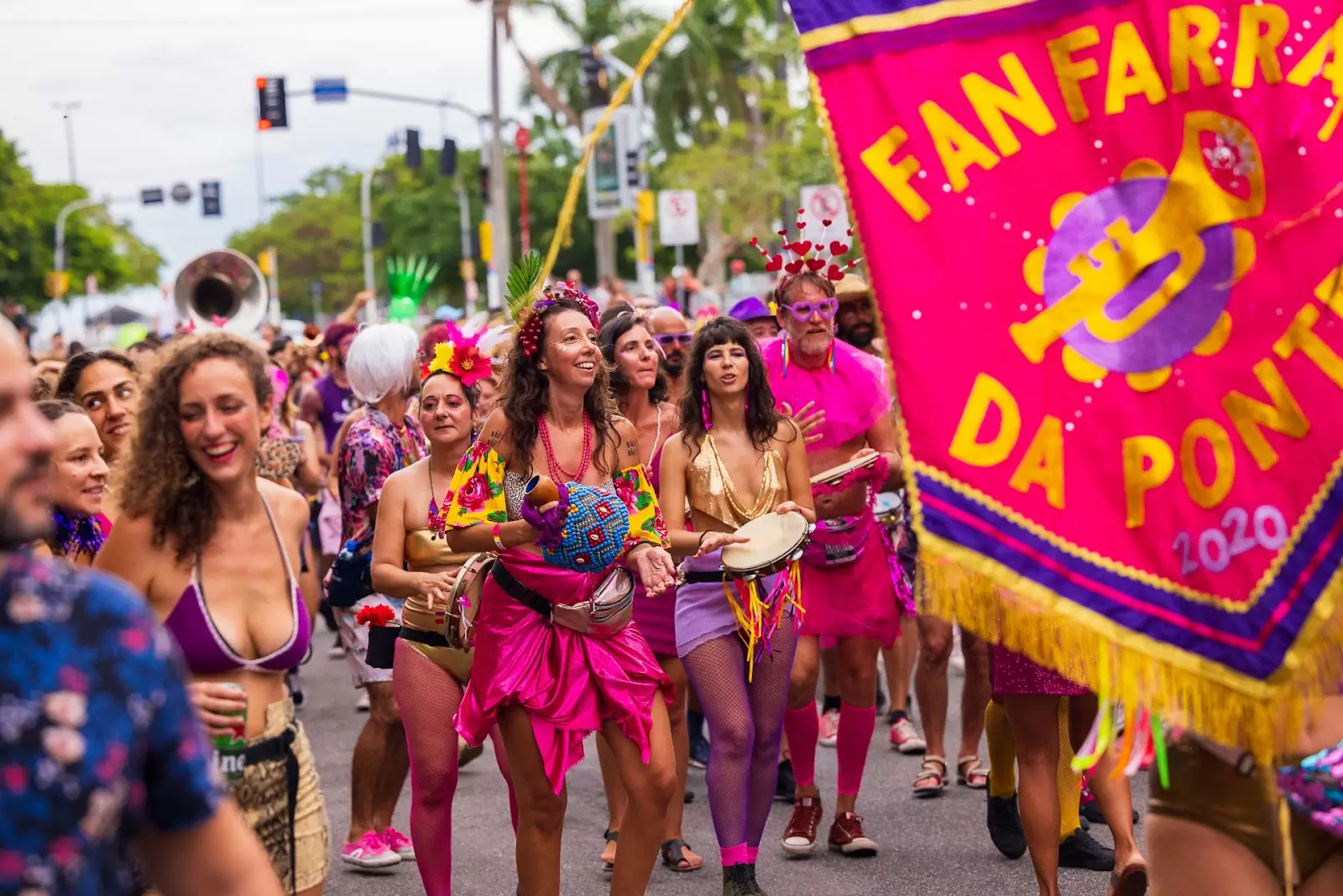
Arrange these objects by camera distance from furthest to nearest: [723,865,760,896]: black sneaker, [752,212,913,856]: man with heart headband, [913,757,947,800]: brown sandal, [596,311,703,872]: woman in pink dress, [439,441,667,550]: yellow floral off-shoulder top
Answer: [913,757,947,800]: brown sandal, [752,212,913,856]: man with heart headband, [596,311,703,872]: woman in pink dress, [723,865,760,896]: black sneaker, [439,441,667,550]: yellow floral off-shoulder top

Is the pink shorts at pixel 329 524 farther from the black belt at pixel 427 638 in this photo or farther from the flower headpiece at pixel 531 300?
the flower headpiece at pixel 531 300

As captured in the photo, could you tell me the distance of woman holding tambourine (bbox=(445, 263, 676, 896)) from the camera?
207 inches

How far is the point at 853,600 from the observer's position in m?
7.04

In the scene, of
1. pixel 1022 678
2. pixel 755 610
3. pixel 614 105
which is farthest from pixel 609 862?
pixel 614 105

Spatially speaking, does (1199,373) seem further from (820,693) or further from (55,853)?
(820,693)

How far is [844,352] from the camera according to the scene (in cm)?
741

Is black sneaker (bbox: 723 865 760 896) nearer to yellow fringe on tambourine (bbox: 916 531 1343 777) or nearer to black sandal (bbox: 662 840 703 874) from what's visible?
black sandal (bbox: 662 840 703 874)

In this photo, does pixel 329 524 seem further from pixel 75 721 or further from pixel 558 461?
pixel 75 721

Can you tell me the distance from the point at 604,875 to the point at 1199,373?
14.0 feet

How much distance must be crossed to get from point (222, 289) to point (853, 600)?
1134cm

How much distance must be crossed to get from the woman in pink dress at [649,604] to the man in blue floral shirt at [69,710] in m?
4.82

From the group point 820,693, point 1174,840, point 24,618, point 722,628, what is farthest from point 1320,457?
point 820,693

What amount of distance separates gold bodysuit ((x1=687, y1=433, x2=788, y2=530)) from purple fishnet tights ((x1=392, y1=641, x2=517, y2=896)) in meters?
1.20

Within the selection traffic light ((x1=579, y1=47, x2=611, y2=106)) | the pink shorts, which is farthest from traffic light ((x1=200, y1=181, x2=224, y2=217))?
the pink shorts
